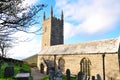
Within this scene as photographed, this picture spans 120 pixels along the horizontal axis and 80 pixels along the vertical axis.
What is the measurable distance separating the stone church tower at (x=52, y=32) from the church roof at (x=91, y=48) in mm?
7111

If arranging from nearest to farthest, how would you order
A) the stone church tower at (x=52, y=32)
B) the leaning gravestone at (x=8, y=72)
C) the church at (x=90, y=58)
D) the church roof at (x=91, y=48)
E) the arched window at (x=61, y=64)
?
the leaning gravestone at (x=8, y=72)
the church at (x=90, y=58)
the church roof at (x=91, y=48)
the arched window at (x=61, y=64)
the stone church tower at (x=52, y=32)

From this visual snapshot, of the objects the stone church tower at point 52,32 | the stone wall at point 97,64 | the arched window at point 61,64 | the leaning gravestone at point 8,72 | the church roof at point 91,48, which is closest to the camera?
the leaning gravestone at point 8,72

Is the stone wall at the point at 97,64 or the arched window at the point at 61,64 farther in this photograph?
the arched window at the point at 61,64

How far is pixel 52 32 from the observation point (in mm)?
44625

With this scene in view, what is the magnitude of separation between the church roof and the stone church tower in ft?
23.3

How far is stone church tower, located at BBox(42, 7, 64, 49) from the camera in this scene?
44.1 m

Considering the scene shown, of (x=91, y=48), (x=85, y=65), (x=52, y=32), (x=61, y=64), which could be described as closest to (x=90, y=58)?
(x=85, y=65)

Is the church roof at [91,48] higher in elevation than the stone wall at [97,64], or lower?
higher

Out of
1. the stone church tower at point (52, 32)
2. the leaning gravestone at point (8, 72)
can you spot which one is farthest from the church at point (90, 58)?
the leaning gravestone at point (8, 72)

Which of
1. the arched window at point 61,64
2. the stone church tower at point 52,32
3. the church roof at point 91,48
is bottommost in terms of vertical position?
the arched window at point 61,64

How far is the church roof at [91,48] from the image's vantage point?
2731 centimetres

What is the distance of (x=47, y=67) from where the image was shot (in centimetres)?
3347

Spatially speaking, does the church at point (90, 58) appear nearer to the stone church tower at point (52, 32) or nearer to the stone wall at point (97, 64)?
the stone wall at point (97, 64)

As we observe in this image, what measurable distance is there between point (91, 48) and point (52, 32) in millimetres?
16380
